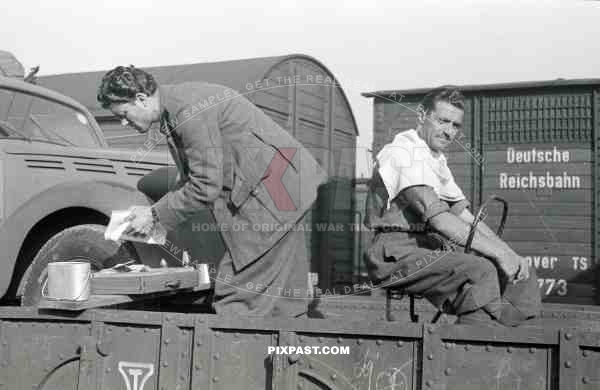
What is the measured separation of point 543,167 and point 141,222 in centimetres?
598

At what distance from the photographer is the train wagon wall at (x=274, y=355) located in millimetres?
2299

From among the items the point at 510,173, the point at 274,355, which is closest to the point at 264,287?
the point at 274,355

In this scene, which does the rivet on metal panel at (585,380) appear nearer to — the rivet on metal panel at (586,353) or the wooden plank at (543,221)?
the rivet on metal panel at (586,353)

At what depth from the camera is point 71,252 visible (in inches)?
141

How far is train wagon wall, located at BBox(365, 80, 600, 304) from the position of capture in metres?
7.51

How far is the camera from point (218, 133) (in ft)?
9.61

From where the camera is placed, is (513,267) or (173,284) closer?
(513,267)

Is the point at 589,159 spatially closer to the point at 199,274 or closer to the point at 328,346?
the point at 199,274

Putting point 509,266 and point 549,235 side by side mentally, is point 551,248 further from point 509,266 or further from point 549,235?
point 509,266

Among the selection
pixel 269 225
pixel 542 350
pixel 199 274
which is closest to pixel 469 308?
pixel 542 350

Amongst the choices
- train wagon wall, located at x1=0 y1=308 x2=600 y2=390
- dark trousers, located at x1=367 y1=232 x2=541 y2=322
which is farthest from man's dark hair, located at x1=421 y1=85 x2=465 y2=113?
train wagon wall, located at x1=0 y1=308 x2=600 y2=390

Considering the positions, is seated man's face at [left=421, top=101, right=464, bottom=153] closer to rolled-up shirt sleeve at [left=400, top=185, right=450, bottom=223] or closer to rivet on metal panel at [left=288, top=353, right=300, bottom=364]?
rolled-up shirt sleeve at [left=400, top=185, right=450, bottom=223]

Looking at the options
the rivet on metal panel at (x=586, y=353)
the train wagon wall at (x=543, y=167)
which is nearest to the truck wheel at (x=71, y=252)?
the rivet on metal panel at (x=586, y=353)

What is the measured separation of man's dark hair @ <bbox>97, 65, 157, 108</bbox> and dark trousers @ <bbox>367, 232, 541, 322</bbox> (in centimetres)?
124
